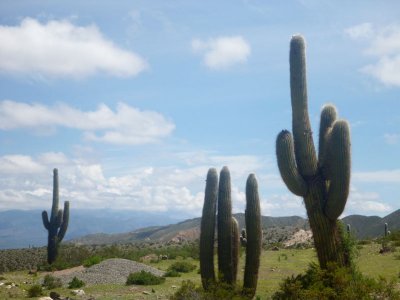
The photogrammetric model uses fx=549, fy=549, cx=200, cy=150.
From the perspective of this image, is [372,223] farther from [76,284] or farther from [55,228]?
[76,284]

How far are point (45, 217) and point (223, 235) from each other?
22.4 m

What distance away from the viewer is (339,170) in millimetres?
14055

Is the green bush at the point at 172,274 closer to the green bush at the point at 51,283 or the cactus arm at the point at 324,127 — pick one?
the green bush at the point at 51,283

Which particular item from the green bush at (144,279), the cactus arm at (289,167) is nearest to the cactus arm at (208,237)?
the cactus arm at (289,167)

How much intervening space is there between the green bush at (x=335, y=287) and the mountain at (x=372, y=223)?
170 feet

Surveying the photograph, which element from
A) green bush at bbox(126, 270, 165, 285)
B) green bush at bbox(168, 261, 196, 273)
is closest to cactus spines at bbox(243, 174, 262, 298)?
green bush at bbox(126, 270, 165, 285)

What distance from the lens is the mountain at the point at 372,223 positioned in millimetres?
65688

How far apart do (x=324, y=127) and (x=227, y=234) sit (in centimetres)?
431

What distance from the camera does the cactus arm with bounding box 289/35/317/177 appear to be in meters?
14.9

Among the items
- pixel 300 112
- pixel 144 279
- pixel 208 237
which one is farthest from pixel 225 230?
pixel 144 279

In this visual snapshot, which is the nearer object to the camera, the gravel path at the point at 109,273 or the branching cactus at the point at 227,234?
the branching cactus at the point at 227,234

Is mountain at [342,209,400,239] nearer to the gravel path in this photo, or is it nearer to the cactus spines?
the gravel path

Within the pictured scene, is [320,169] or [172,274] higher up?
[320,169]

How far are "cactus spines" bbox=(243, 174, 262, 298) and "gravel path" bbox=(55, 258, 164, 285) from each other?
957 cm
